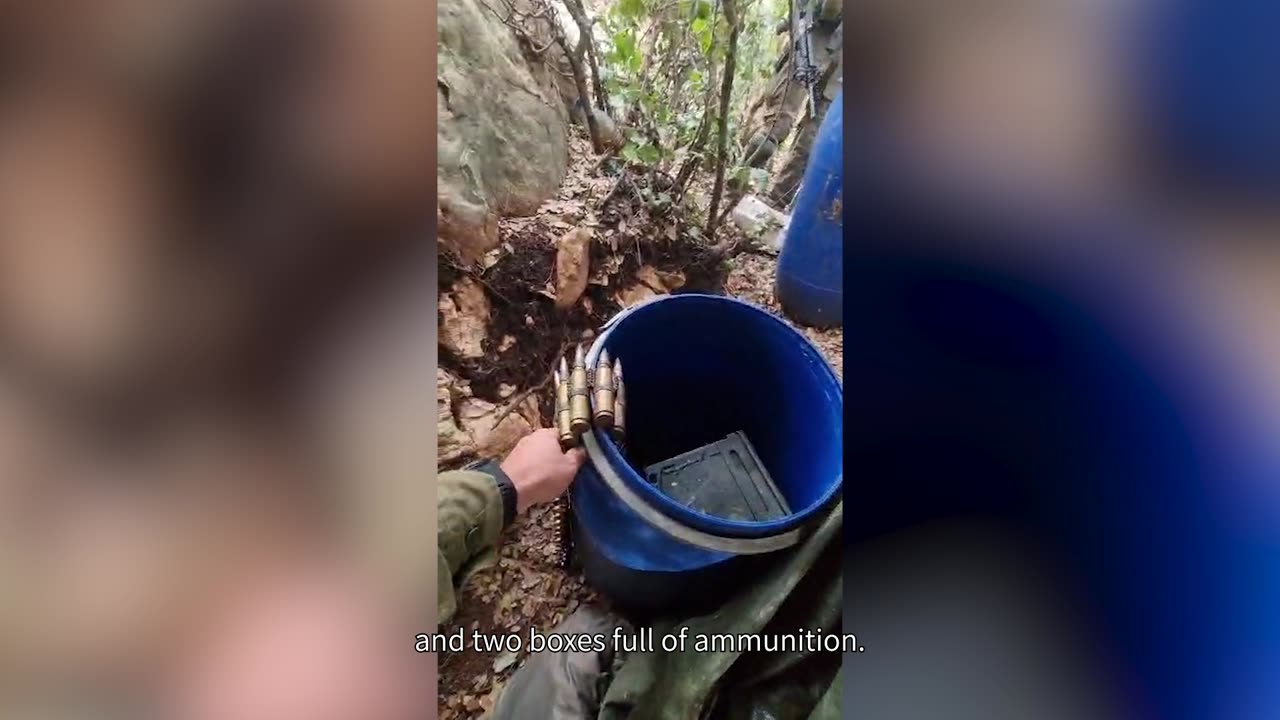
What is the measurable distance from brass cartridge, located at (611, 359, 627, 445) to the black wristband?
122mm

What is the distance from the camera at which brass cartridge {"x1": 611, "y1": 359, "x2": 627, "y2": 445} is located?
0.71 meters

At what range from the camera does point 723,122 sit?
74 centimetres

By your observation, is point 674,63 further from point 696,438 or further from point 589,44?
point 696,438

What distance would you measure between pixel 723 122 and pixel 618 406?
13.2 inches
